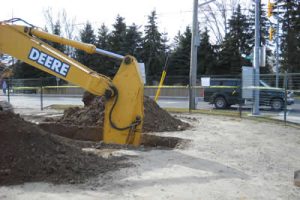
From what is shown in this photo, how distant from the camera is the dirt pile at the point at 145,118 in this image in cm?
1280

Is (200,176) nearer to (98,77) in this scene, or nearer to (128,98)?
(128,98)

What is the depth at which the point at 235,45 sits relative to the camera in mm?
52250

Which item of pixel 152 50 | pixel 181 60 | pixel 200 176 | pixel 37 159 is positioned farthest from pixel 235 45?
pixel 37 159

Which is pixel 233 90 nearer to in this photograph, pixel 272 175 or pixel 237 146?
pixel 237 146

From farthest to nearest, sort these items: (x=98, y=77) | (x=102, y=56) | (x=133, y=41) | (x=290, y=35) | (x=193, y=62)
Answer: (x=133, y=41) < (x=102, y=56) < (x=290, y=35) < (x=193, y=62) < (x=98, y=77)

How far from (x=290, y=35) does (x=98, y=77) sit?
4061 cm

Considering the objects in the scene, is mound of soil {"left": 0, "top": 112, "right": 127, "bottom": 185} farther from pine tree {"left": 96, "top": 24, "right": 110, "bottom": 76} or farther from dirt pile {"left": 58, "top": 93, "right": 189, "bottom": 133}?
pine tree {"left": 96, "top": 24, "right": 110, "bottom": 76}

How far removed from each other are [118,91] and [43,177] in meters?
3.39

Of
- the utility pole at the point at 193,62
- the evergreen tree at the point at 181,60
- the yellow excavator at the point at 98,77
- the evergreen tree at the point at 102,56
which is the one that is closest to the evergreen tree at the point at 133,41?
the evergreen tree at the point at 102,56

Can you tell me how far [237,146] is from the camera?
10219mm

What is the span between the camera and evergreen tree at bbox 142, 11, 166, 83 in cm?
5340

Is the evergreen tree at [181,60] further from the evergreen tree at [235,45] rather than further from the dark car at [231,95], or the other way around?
the dark car at [231,95]

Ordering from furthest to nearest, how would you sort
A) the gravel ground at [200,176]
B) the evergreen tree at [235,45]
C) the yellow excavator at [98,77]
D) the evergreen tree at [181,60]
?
the evergreen tree at [181,60] → the evergreen tree at [235,45] → the yellow excavator at [98,77] → the gravel ground at [200,176]

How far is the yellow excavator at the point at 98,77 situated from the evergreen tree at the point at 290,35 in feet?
128
